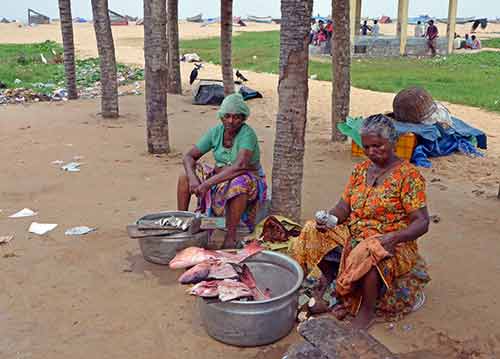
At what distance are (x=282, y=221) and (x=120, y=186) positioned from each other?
2547 millimetres

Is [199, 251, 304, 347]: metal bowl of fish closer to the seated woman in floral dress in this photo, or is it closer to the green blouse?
the seated woman in floral dress

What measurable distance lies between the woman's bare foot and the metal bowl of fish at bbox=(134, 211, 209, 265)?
1.19m

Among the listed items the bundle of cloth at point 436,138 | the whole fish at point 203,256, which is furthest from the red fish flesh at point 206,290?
the bundle of cloth at point 436,138

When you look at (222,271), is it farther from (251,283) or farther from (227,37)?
(227,37)

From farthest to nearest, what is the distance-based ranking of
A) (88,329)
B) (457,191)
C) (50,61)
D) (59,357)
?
(50,61) → (457,191) → (88,329) → (59,357)

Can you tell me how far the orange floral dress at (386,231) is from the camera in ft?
10.2

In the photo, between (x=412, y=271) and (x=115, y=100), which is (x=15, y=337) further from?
(x=115, y=100)

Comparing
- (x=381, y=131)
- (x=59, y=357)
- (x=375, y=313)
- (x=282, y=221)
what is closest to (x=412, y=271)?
(x=375, y=313)

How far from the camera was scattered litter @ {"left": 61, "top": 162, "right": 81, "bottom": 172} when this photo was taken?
21.9ft

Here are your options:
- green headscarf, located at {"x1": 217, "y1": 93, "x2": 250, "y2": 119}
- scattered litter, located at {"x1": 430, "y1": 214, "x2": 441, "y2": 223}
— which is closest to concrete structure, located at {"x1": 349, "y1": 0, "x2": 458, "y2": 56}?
scattered litter, located at {"x1": 430, "y1": 214, "x2": 441, "y2": 223}

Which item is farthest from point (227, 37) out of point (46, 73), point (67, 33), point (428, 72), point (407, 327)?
point (46, 73)

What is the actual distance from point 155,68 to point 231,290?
4.70m

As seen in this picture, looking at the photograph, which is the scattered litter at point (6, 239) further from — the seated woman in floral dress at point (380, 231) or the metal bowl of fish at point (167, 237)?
the seated woman in floral dress at point (380, 231)

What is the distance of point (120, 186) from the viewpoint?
238 inches
